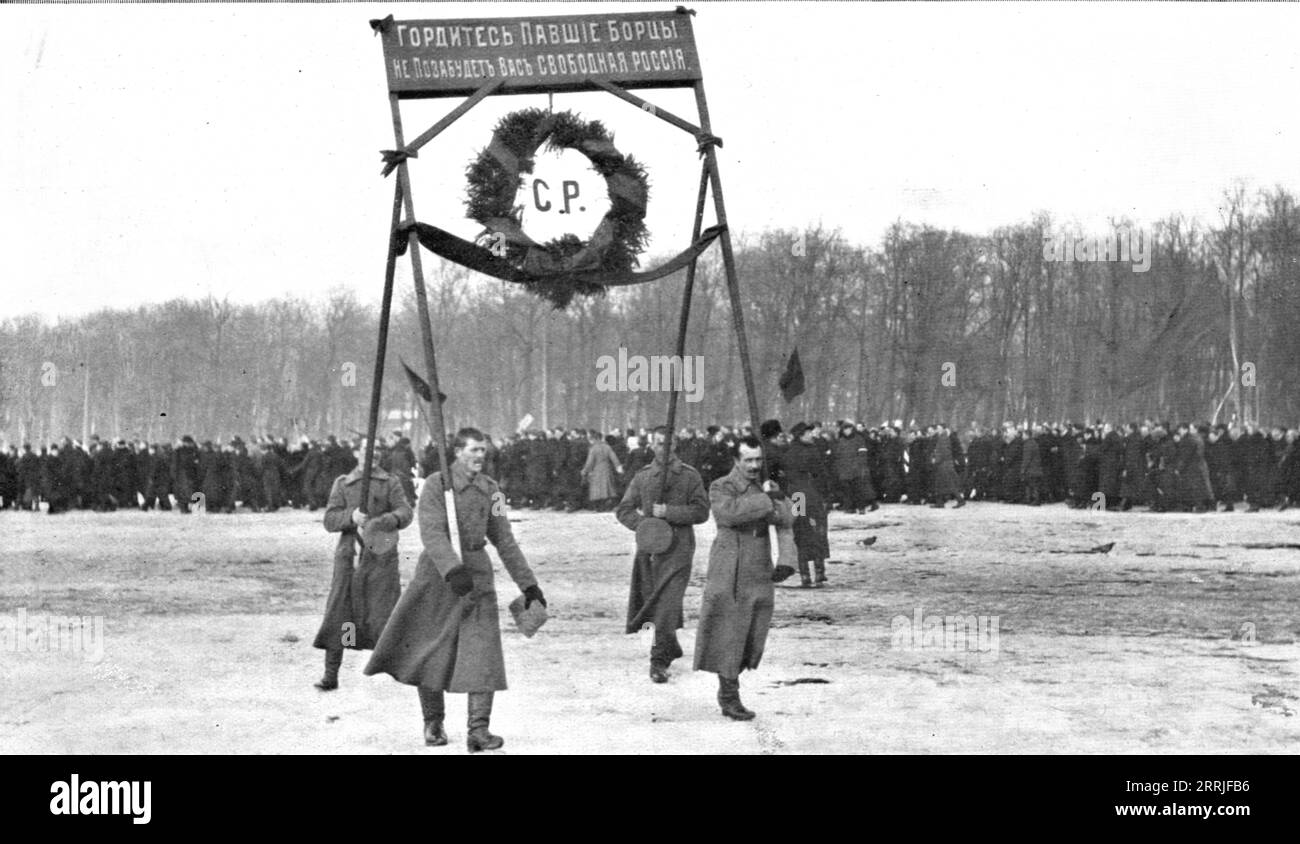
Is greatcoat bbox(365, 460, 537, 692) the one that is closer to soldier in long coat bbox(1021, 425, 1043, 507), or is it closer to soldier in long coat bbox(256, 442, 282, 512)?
soldier in long coat bbox(1021, 425, 1043, 507)

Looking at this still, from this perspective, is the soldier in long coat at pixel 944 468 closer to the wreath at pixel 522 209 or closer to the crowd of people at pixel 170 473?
the crowd of people at pixel 170 473

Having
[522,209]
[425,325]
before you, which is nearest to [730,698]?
[425,325]

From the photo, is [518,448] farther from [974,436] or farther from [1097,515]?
[1097,515]

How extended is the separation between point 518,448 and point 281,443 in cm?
433

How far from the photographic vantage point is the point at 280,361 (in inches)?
775

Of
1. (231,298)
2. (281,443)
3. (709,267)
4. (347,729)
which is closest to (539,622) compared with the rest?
(347,729)

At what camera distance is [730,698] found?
315 inches

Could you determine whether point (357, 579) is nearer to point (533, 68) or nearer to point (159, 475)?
point (533, 68)

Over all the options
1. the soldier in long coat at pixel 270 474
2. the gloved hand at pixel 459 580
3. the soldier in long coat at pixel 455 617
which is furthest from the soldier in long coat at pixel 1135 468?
the gloved hand at pixel 459 580

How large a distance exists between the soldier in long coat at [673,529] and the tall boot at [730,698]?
1301 millimetres

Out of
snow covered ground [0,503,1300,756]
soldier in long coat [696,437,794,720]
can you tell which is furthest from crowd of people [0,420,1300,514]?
soldier in long coat [696,437,794,720]

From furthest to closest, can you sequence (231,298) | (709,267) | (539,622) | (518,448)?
(518,448), (709,267), (231,298), (539,622)
